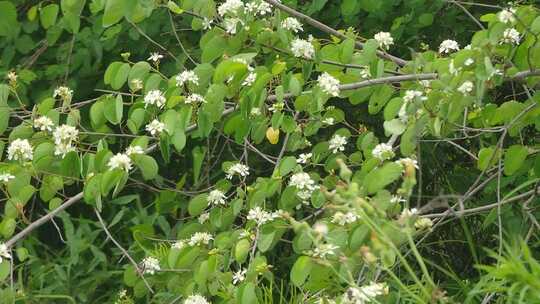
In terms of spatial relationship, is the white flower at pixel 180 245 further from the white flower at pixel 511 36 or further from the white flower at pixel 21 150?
the white flower at pixel 511 36

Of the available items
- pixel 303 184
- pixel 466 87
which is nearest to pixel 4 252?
pixel 303 184

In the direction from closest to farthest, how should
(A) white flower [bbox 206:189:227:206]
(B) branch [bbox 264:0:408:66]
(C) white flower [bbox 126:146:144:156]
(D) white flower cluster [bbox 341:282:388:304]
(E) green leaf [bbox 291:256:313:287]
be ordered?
(D) white flower cluster [bbox 341:282:388:304], (E) green leaf [bbox 291:256:313:287], (C) white flower [bbox 126:146:144:156], (B) branch [bbox 264:0:408:66], (A) white flower [bbox 206:189:227:206]

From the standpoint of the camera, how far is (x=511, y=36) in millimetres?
2625

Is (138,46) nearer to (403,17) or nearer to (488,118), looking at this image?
(403,17)

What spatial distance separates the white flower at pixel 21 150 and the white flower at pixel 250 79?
603 mm

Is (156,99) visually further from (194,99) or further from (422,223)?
(422,223)

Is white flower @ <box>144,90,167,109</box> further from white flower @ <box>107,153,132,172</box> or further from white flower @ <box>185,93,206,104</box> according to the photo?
white flower @ <box>107,153,132,172</box>

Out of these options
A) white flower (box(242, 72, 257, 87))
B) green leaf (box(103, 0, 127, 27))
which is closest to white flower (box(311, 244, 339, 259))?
white flower (box(242, 72, 257, 87))

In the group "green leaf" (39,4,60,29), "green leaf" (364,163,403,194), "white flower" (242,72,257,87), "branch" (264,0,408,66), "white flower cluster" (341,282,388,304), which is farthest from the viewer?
"green leaf" (39,4,60,29)

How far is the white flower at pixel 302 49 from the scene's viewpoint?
2.90 metres

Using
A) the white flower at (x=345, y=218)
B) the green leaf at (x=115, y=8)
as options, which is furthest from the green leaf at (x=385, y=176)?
the green leaf at (x=115, y=8)

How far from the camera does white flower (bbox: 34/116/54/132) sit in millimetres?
2908

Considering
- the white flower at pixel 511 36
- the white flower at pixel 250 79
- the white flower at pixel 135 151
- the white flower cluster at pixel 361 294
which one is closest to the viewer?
the white flower cluster at pixel 361 294

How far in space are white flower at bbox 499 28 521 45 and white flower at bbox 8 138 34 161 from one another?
1271mm
